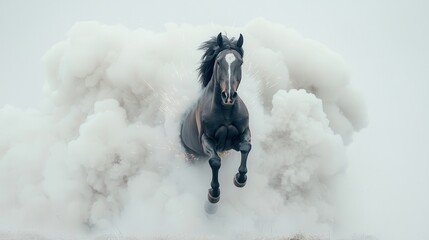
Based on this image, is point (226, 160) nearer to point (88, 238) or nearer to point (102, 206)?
point (88, 238)

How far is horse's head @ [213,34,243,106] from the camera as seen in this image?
11273 millimetres

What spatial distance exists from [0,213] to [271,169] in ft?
50.4

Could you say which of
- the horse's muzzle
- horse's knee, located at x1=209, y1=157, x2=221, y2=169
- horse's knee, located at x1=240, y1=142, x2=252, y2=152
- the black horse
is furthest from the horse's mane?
horse's knee, located at x1=209, y1=157, x2=221, y2=169

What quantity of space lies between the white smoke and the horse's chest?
3.68m

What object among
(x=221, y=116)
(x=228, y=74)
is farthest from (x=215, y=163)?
(x=228, y=74)

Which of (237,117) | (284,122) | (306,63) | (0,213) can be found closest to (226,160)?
(237,117)

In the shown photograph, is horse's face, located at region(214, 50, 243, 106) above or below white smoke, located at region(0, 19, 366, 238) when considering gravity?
above

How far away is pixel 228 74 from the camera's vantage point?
11.5 meters

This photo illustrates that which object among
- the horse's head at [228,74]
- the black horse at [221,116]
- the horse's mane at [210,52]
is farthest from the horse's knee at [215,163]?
the horse's mane at [210,52]

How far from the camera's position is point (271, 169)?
2177 centimetres

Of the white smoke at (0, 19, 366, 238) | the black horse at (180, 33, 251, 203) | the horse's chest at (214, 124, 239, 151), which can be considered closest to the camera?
the black horse at (180, 33, 251, 203)

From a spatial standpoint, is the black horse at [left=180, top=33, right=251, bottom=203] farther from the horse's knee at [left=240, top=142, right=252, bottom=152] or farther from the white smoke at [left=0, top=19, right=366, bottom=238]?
the white smoke at [left=0, top=19, right=366, bottom=238]

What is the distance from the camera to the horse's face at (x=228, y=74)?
444 inches

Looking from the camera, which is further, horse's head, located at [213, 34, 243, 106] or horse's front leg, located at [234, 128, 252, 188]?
horse's front leg, located at [234, 128, 252, 188]
